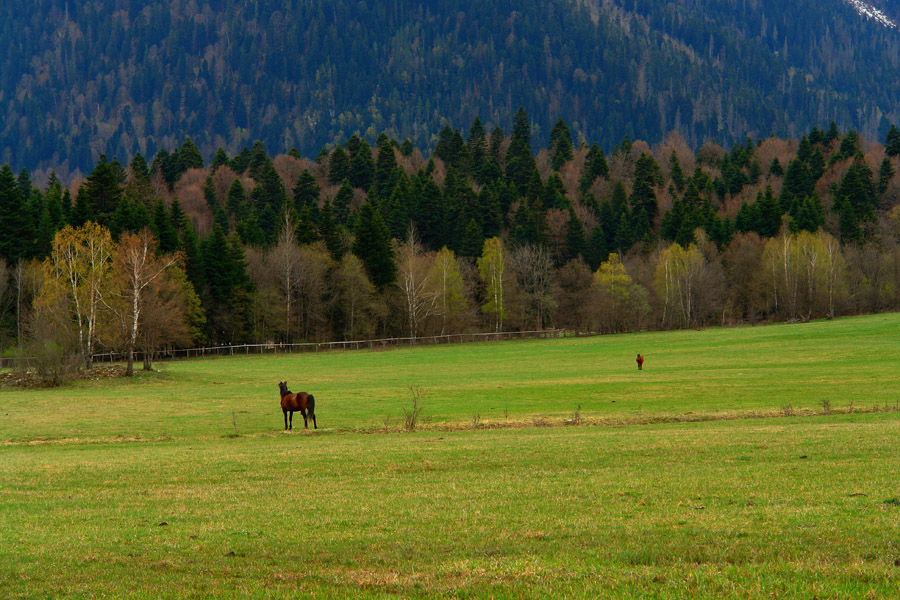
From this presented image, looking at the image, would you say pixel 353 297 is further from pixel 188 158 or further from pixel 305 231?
pixel 188 158

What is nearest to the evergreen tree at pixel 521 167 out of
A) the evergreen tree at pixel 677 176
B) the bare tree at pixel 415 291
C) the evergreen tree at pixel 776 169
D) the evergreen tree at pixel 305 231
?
the evergreen tree at pixel 677 176

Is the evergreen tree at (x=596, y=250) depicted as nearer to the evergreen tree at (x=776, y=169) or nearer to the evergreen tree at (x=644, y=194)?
→ the evergreen tree at (x=644, y=194)

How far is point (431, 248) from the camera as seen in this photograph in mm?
136125

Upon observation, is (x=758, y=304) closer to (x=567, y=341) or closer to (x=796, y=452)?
(x=567, y=341)

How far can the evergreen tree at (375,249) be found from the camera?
111 meters

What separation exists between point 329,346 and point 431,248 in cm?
4031

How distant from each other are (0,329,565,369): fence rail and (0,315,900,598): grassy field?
53.2 m

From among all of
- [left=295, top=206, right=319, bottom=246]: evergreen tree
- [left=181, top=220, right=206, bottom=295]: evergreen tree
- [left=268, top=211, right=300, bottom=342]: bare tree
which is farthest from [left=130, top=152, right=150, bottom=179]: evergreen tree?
[left=268, top=211, right=300, bottom=342]: bare tree

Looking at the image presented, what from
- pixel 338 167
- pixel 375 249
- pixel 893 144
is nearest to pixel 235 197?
pixel 338 167

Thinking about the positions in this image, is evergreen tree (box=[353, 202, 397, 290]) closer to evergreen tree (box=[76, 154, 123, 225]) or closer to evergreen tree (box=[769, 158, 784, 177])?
evergreen tree (box=[76, 154, 123, 225])

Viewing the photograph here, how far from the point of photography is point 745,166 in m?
177

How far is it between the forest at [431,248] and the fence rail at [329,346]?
240cm

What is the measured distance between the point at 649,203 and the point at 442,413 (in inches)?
5008

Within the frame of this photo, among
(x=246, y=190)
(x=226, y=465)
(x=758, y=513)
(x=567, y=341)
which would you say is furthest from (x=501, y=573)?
(x=246, y=190)
